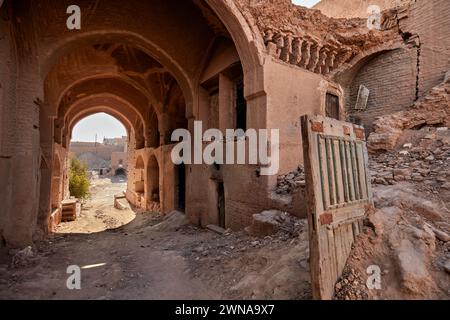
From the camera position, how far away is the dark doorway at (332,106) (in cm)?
833

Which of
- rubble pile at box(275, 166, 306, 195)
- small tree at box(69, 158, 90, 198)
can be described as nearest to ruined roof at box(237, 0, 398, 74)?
rubble pile at box(275, 166, 306, 195)

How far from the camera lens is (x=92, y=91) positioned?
13.6 m

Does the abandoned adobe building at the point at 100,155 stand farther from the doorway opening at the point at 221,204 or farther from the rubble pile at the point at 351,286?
the rubble pile at the point at 351,286

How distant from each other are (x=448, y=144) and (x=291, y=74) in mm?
3791

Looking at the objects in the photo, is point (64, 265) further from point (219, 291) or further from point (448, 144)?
point (448, 144)

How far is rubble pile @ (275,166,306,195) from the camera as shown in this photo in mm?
5895

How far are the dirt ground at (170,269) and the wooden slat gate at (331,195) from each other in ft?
1.79

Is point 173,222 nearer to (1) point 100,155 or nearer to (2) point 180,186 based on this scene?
(2) point 180,186

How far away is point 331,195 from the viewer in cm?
321

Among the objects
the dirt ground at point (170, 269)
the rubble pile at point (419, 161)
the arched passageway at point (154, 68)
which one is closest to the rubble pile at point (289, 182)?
the arched passageway at point (154, 68)

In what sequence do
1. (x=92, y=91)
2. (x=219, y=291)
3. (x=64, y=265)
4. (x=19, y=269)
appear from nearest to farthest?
(x=219, y=291) < (x=19, y=269) < (x=64, y=265) < (x=92, y=91)

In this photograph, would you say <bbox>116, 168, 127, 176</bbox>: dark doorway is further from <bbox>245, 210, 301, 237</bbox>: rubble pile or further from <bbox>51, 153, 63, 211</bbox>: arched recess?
<bbox>245, 210, 301, 237</bbox>: rubble pile

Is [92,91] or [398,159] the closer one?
[398,159]

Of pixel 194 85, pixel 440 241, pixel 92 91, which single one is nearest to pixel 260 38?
pixel 194 85
